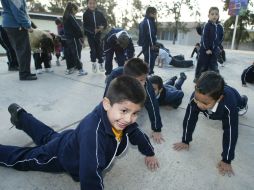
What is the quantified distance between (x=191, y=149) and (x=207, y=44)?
2.99 meters

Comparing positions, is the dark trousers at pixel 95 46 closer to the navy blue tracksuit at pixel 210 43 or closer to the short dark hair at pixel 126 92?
the navy blue tracksuit at pixel 210 43

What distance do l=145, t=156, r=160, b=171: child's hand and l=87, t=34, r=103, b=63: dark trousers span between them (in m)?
3.78

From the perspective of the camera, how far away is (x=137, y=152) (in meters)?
2.32

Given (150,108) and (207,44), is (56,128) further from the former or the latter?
(207,44)

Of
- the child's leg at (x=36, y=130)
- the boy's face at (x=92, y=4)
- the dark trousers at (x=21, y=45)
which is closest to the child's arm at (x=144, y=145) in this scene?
the child's leg at (x=36, y=130)

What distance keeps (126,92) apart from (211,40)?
3.76m

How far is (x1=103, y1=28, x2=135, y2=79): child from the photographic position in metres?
4.49

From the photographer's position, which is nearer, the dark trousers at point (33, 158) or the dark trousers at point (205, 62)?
the dark trousers at point (33, 158)

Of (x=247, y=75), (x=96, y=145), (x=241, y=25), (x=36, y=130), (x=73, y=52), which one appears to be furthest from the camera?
(x=241, y=25)

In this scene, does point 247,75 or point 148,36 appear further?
point 148,36

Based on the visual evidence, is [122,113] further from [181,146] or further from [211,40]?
[211,40]

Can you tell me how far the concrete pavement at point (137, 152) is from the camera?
188cm

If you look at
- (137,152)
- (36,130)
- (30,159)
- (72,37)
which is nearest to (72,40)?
(72,37)

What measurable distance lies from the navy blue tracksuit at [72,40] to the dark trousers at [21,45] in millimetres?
925
